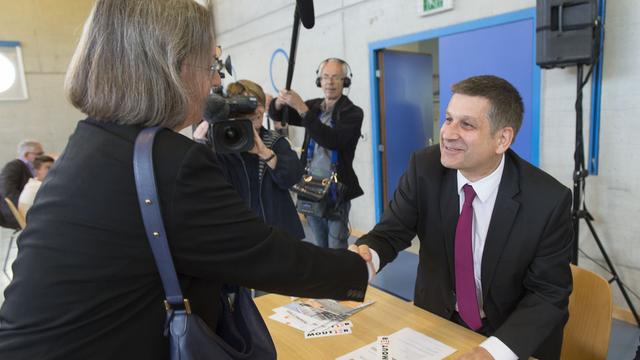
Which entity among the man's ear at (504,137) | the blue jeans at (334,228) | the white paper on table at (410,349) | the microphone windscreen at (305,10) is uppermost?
the microphone windscreen at (305,10)

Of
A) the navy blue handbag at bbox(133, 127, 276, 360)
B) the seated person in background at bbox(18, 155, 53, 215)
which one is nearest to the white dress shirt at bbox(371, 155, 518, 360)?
the navy blue handbag at bbox(133, 127, 276, 360)

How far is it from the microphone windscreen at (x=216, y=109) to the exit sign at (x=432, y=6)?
2875mm

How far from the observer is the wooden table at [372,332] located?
Answer: 1.42 meters

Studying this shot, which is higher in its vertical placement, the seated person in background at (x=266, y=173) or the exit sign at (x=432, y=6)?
the exit sign at (x=432, y=6)

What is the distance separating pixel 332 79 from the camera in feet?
10.7

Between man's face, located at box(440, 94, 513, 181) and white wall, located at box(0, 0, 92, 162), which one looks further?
white wall, located at box(0, 0, 92, 162)

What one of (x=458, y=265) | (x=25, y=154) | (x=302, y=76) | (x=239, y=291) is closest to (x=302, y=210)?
(x=458, y=265)

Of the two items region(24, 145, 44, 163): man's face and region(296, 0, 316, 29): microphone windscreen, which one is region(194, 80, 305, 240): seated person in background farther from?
region(24, 145, 44, 163): man's face

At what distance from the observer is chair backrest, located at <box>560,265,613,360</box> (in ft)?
5.04

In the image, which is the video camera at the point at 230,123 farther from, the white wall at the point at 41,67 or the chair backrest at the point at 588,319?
the white wall at the point at 41,67

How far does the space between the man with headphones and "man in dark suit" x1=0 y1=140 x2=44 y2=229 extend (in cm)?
337

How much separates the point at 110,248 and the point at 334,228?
2.57 metres

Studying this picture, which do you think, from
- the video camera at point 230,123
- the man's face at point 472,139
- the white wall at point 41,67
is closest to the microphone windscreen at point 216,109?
the video camera at point 230,123

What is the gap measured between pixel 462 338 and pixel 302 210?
1.82 m
